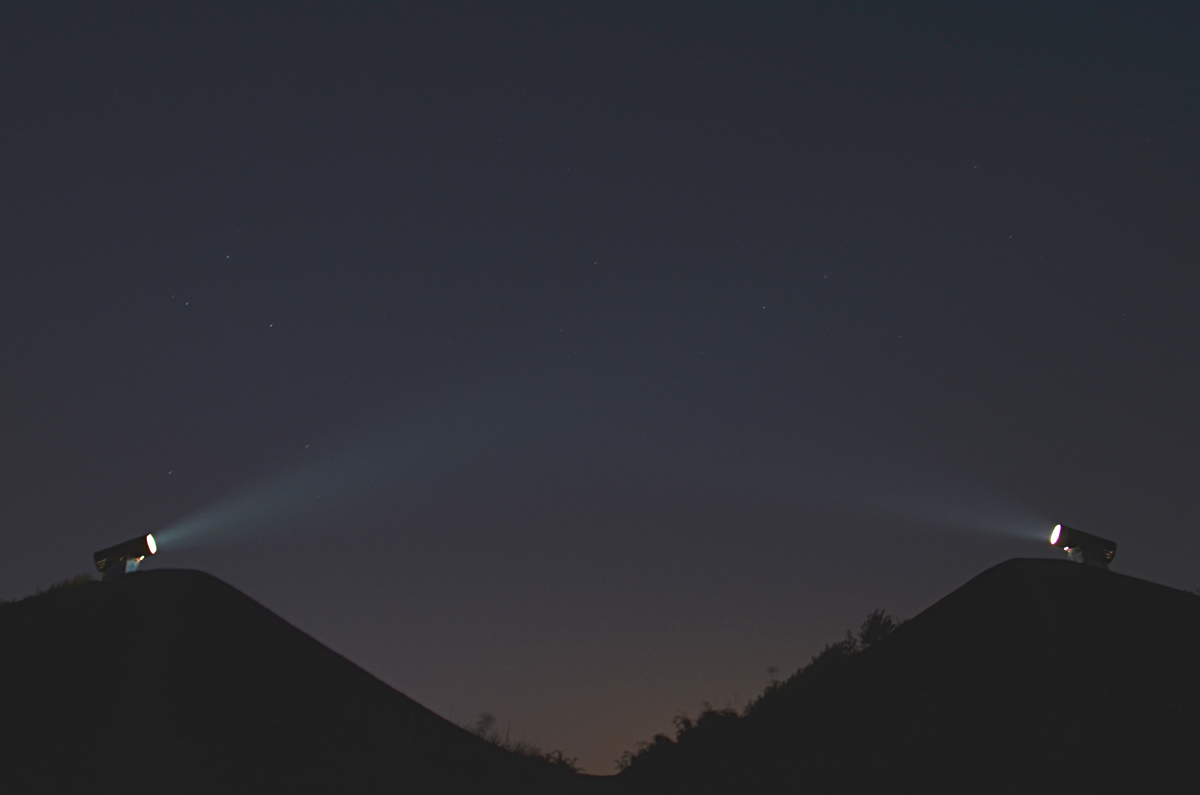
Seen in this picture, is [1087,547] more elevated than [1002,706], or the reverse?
[1087,547]

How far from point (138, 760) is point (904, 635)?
32.8ft

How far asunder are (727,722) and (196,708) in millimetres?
7512

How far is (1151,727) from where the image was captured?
9.02 meters

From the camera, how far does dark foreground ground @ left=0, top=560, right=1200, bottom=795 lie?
930 centimetres

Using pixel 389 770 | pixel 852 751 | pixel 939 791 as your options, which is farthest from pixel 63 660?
pixel 939 791

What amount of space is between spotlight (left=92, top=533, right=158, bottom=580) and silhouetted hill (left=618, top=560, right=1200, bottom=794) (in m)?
8.65

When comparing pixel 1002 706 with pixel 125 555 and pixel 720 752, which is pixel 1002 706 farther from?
pixel 125 555

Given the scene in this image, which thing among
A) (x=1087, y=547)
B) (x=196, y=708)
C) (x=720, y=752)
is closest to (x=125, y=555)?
(x=196, y=708)

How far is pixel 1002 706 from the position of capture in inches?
386

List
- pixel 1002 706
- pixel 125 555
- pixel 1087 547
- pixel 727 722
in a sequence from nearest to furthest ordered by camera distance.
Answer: pixel 1002 706
pixel 1087 547
pixel 727 722
pixel 125 555

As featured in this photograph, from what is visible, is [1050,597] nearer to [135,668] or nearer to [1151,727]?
[1151,727]

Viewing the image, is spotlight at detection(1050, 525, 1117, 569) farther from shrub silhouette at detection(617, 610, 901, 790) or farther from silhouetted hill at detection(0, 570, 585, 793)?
silhouetted hill at detection(0, 570, 585, 793)

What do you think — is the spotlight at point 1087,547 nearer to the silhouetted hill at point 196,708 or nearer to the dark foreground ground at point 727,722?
the dark foreground ground at point 727,722

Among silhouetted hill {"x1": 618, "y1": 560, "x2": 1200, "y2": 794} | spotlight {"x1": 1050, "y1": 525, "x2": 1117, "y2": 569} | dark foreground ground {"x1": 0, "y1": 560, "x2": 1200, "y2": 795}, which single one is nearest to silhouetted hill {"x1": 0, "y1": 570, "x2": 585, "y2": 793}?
dark foreground ground {"x1": 0, "y1": 560, "x2": 1200, "y2": 795}
